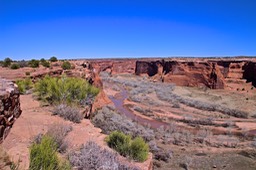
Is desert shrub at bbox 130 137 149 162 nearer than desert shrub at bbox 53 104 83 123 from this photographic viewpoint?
Yes

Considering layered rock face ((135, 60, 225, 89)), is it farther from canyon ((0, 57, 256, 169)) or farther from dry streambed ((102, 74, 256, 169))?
dry streambed ((102, 74, 256, 169))

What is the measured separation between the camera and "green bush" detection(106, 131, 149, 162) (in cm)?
573

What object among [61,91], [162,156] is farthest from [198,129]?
[61,91]

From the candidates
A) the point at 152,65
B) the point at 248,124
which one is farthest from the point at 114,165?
the point at 152,65

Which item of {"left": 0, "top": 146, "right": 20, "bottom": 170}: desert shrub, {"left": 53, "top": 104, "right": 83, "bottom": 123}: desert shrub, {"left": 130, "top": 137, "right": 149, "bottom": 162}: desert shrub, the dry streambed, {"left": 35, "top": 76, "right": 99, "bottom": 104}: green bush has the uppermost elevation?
{"left": 35, "top": 76, "right": 99, "bottom": 104}: green bush

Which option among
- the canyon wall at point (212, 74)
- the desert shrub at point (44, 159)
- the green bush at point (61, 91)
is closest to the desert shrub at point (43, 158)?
the desert shrub at point (44, 159)

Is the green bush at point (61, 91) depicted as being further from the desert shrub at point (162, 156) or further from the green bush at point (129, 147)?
the desert shrub at point (162, 156)

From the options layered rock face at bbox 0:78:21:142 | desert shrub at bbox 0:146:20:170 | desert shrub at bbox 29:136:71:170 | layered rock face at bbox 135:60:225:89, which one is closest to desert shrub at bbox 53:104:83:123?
layered rock face at bbox 0:78:21:142

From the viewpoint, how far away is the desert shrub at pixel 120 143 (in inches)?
234

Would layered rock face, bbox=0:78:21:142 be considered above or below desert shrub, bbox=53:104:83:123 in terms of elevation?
above

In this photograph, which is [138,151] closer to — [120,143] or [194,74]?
[120,143]

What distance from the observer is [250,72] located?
39.6 metres

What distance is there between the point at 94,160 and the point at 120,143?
54.9 inches

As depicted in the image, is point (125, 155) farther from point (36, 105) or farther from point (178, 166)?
point (178, 166)
